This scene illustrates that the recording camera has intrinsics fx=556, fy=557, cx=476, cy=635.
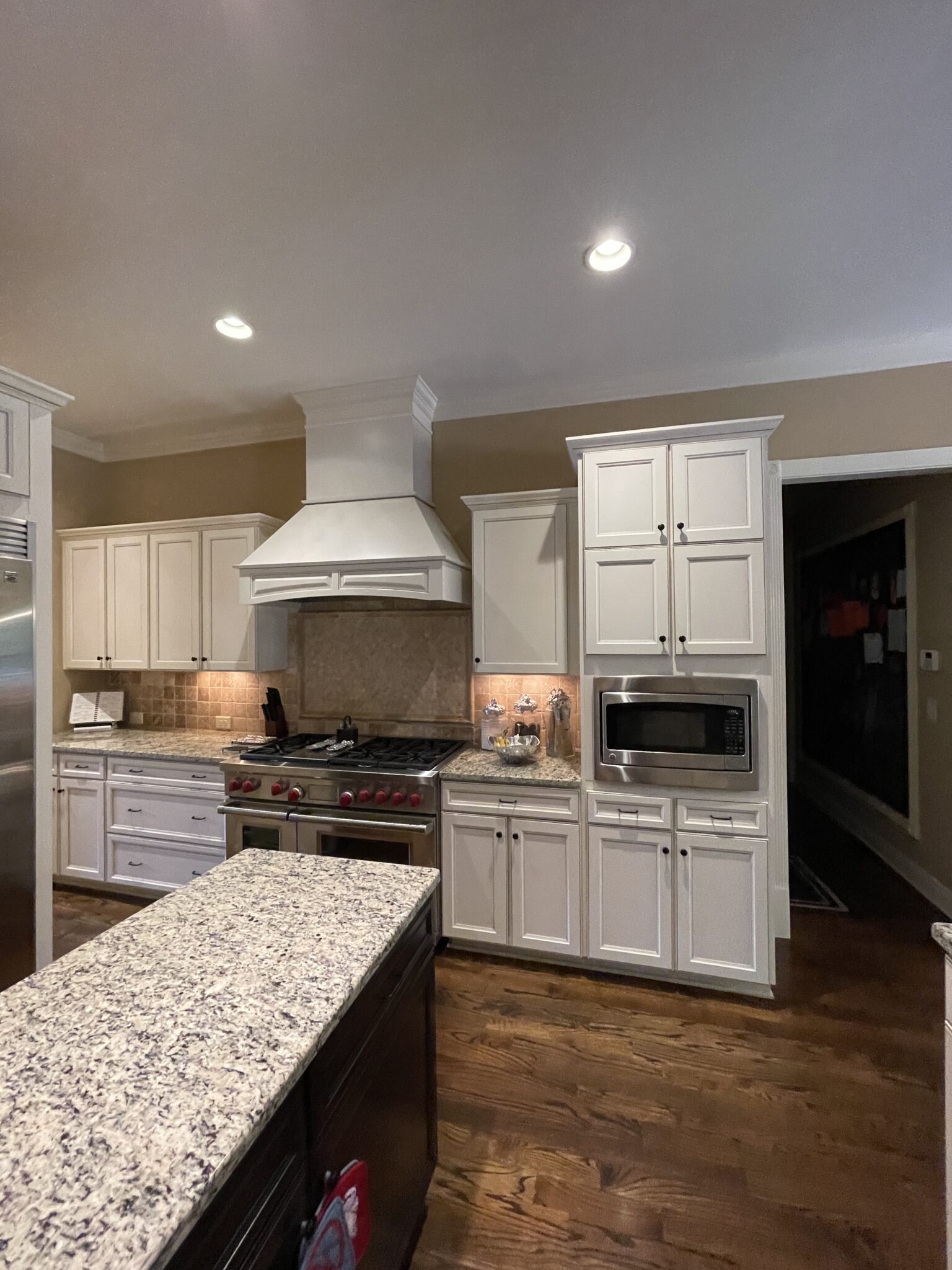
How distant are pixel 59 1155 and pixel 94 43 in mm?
2173

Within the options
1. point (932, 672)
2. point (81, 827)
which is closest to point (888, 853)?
point (932, 672)

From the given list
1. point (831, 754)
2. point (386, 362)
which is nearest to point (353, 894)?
point (386, 362)

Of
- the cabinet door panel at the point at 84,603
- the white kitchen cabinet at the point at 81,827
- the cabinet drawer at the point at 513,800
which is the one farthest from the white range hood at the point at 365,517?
the white kitchen cabinet at the point at 81,827

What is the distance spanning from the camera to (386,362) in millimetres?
2920

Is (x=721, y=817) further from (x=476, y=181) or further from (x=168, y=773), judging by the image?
(x=168, y=773)

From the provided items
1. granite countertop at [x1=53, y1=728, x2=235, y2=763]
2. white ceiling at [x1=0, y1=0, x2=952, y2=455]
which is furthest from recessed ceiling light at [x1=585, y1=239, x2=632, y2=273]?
granite countertop at [x1=53, y1=728, x2=235, y2=763]

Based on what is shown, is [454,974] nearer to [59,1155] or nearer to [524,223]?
[59,1155]

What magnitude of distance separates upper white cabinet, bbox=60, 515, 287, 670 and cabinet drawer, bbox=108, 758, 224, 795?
62 centimetres

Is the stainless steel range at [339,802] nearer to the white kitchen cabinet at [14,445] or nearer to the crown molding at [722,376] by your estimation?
the white kitchen cabinet at [14,445]

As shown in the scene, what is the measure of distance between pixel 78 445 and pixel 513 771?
3869 millimetres

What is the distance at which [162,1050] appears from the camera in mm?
830

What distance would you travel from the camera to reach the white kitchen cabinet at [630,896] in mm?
2490

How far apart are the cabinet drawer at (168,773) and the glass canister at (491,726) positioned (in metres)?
1.49

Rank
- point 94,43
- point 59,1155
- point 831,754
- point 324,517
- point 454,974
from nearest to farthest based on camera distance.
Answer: point 59,1155, point 94,43, point 454,974, point 324,517, point 831,754
